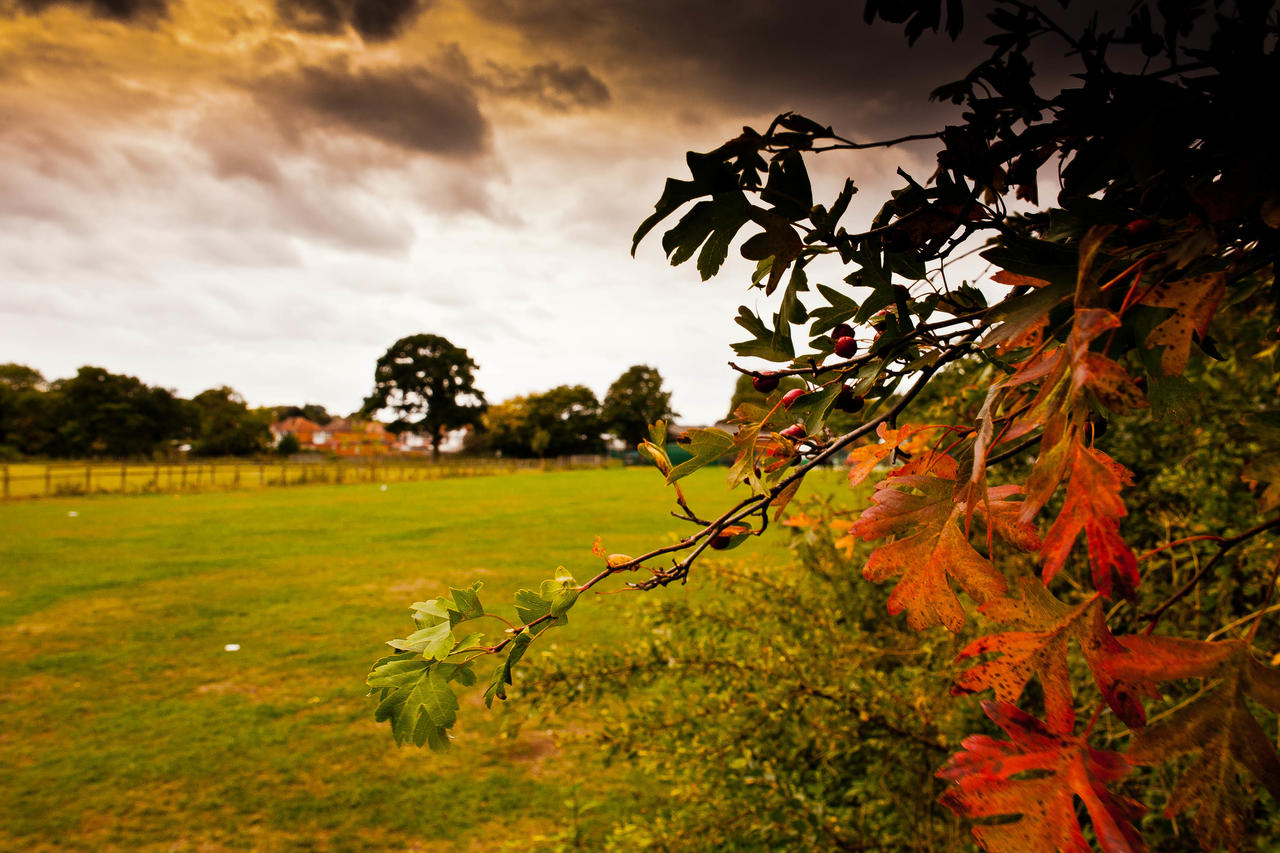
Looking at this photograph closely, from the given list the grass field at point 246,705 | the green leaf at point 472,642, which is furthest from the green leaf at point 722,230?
the grass field at point 246,705

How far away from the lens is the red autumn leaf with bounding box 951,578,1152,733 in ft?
1.95

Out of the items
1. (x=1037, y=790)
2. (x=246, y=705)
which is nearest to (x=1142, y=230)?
(x=1037, y=790)

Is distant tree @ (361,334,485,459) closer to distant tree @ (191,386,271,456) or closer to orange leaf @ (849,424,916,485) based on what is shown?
distant tree @ (191,386,271,456)

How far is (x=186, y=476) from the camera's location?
1247 inches

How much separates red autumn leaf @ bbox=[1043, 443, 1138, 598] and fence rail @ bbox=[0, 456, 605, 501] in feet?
100.0

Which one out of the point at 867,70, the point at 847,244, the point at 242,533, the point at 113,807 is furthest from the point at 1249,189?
Result: the point at 242,533

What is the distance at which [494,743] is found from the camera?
5.71 m

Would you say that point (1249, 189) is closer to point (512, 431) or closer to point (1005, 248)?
point (1005, 248)

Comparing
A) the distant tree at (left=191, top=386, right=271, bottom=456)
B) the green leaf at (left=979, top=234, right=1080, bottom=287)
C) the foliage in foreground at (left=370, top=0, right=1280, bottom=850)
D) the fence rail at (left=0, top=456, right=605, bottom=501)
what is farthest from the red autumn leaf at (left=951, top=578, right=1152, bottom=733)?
the distant tree at (left=191, top=386, right=271, bottom=456)

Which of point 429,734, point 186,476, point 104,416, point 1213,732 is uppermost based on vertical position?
point 104,416

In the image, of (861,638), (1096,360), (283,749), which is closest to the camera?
(1096,360)

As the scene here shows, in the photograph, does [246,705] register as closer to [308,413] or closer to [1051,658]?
[1051,658]

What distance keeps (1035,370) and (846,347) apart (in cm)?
36

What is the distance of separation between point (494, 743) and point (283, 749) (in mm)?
1752
